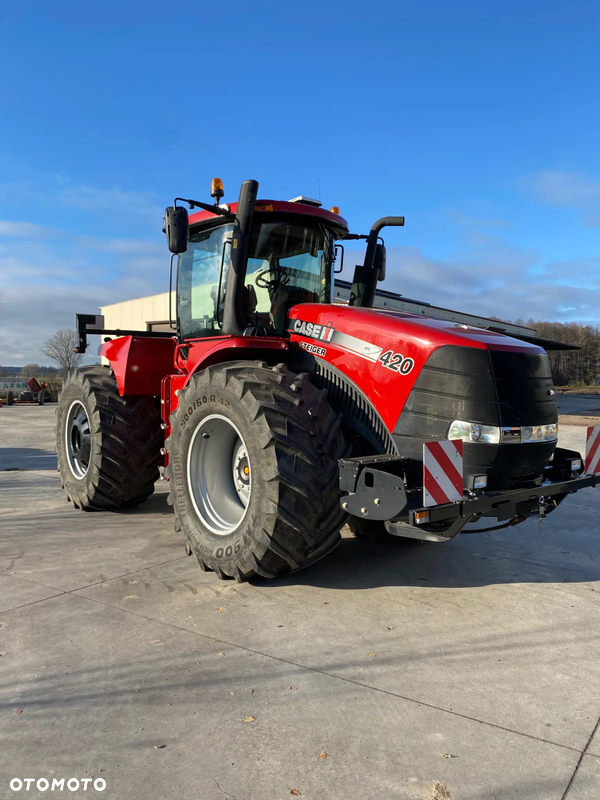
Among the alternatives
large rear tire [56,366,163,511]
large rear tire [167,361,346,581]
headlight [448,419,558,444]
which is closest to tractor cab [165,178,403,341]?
large rear tire [167,361,346,581]

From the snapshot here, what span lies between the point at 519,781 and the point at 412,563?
8.70ft

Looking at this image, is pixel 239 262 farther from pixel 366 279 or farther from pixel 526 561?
pixel 526 561

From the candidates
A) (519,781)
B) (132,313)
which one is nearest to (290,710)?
(519,781)

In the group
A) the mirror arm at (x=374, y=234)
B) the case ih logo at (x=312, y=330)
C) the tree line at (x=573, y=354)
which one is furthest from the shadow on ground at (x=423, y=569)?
Answer: the tree line at (x=573, y=354)

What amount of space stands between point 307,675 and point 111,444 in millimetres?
3770

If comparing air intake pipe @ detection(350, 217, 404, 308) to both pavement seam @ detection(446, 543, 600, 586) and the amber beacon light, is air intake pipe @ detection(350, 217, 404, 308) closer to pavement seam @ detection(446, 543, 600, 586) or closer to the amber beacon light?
the amber beacon light

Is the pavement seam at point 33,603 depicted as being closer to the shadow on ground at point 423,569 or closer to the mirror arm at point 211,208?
the shadow on ground at point 423,569

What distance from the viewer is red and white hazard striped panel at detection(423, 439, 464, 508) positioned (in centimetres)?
357

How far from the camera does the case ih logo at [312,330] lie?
4.54m

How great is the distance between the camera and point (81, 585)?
4.32 meters

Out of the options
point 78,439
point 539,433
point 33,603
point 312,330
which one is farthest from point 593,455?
point 78,439

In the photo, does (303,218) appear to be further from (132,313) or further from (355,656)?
(132,313)

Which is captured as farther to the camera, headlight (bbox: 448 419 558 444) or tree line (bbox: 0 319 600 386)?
tree line (bbox: 0 319 600 386)

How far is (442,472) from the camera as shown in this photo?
361cm
